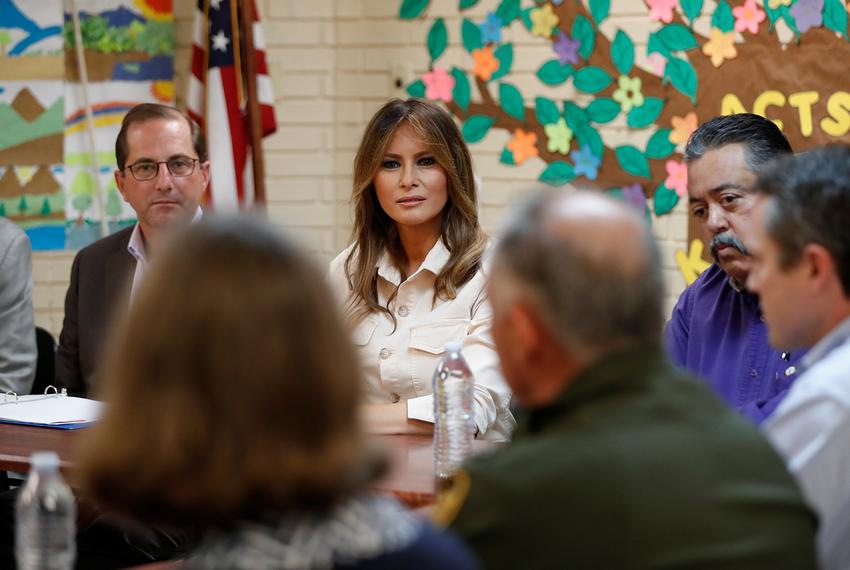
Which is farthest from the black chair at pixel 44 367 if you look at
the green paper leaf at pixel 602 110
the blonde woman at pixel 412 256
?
the green paper leaf at pixel 602 110

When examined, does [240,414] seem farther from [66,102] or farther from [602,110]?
[66,102]

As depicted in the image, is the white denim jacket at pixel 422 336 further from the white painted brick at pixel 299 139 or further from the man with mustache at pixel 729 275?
the white painted brick at pixel 299 139

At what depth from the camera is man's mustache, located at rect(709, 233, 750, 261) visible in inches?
98.7

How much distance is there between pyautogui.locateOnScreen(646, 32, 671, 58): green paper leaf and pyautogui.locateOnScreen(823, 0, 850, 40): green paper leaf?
0.50 metres

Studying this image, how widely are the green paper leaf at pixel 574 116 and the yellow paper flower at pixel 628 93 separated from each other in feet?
0.40

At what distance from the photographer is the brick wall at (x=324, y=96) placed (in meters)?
4.19

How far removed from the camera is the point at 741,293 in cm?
261

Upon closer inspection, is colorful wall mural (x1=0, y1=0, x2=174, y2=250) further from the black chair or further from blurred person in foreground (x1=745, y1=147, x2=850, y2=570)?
blurred person in foreground (x1=745, y1=147, x2=850, y2=570)

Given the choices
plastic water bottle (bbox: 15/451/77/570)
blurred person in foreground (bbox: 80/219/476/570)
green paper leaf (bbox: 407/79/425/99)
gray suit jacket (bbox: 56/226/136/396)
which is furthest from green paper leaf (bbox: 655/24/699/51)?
blurred person in foreground (bbox: 80/219/476/570)

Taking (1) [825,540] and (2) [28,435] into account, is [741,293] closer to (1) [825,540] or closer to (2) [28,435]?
(1) [825,540]

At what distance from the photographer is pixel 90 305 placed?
3240mm

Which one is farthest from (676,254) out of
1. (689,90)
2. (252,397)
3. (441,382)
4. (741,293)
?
(252,397)

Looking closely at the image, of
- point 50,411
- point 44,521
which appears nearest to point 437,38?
point 50,411

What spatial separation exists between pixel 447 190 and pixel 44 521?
1599 millimetres
